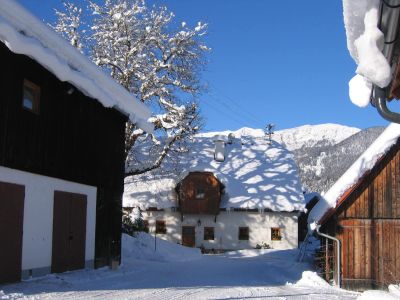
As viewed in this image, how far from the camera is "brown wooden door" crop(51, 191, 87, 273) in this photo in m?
15.4

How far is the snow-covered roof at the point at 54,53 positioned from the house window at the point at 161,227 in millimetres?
22274

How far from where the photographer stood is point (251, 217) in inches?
1575

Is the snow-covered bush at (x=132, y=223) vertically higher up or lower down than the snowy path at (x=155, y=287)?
higher up

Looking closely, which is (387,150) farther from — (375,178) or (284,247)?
Result: (284,247)

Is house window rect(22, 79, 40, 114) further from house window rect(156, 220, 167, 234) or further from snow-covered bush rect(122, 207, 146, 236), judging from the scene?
house window rect(156, 220, 167, 234)

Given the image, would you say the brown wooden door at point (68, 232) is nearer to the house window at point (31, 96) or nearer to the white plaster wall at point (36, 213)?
the white plaster wall at point (36, 213)

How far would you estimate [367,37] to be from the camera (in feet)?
12.2

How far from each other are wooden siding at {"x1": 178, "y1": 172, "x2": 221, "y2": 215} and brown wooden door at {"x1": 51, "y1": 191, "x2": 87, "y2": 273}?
22.5 metres

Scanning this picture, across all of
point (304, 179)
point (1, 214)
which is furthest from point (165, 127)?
point (304, 179)

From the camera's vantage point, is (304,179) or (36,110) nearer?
(36,110)

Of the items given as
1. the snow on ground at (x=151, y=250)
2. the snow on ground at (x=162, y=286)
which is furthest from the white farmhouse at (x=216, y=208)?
the snow on ground at (x=162, y=286)

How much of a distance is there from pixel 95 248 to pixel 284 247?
23.6 metres

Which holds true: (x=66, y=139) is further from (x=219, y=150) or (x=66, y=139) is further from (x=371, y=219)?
(x=219, y=150)

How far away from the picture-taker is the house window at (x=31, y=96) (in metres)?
13.7
